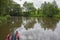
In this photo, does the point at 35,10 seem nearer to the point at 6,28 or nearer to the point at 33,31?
the point at 6,28

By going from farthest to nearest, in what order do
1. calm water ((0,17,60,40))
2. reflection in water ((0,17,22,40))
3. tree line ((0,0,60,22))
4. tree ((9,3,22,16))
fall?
1. tree line ((0,0,60,22))
2. tree ((9,3,22,16))
3. reflection in water ((0,17,22,40))
4. calm water ((0,17,60,40))

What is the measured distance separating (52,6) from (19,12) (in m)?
8.83

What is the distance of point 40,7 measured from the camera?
56719 millimetres

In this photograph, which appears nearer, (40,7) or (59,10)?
(59,10)

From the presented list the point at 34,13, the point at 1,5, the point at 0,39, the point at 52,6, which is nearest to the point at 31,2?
the point at 34,13

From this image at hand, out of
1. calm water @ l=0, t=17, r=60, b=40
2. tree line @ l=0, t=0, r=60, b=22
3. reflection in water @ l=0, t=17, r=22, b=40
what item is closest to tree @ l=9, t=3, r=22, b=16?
tree line @ l=0, t=0, r=60, b=22

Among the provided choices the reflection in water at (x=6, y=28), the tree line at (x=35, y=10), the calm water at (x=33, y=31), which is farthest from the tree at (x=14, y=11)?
the calm water at (x=33, y=31)

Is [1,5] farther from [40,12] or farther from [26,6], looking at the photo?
[26,6]

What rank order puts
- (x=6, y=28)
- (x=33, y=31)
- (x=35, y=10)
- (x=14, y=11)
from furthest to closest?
(x=35, y=10)
(x=14, y=11)
(x=6, y=28)
(x=33, y=31)

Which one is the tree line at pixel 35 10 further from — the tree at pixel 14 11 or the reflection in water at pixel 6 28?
the reflection in water at pixel 6 28

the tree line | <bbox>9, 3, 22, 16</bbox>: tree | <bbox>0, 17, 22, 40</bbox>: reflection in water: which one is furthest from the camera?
the tree line

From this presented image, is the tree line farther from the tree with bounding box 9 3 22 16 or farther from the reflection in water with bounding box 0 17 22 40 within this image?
the reflection in water with bounding box 0 17 22 40

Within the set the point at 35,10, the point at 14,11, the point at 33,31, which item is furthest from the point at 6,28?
the point at 35,10

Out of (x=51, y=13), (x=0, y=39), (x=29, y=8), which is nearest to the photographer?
(x=0, y=39)
